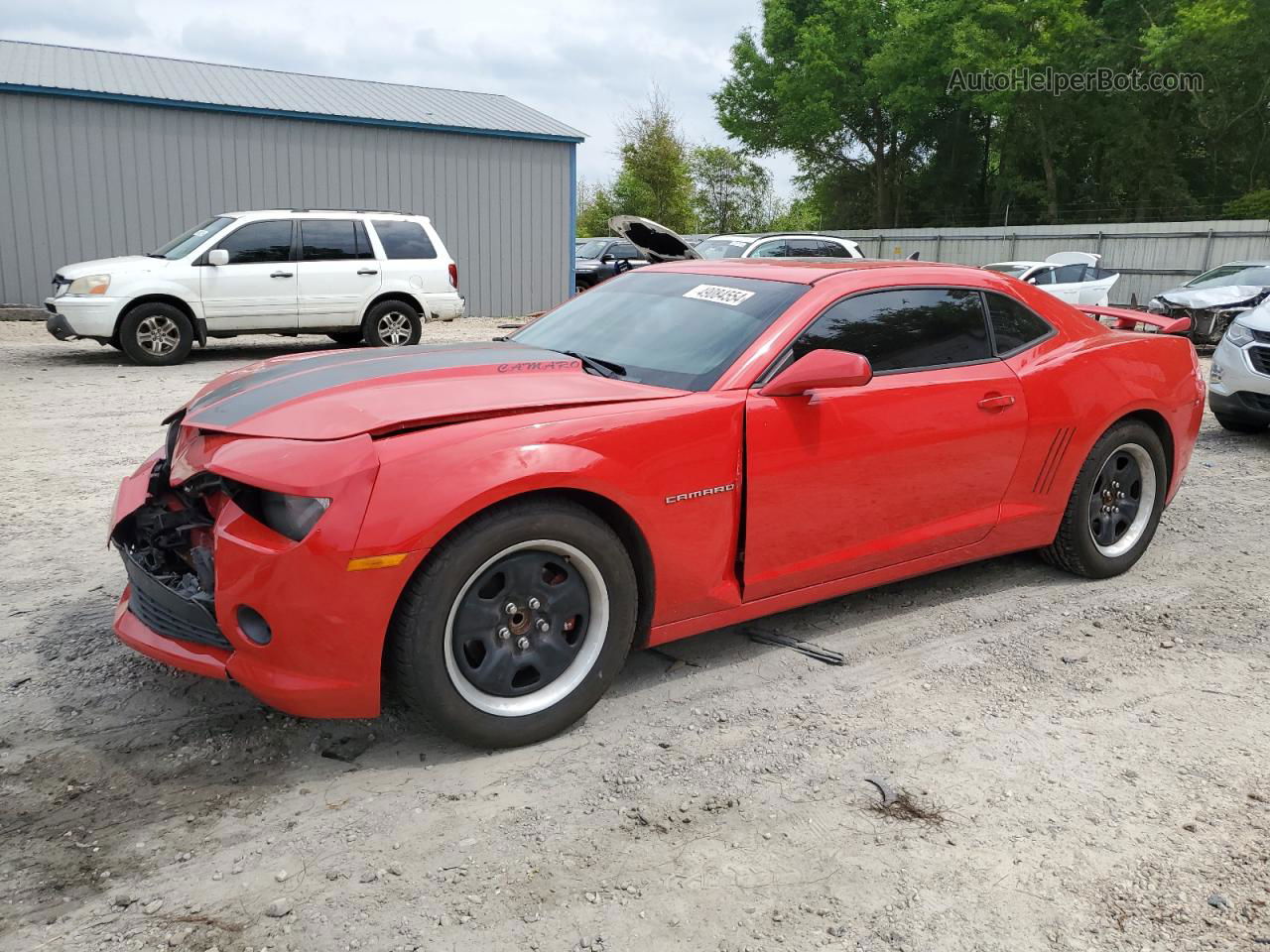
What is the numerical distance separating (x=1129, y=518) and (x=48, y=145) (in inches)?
653

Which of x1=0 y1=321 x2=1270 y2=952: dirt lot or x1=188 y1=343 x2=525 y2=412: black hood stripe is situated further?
x1=188 y1=343 x2=525 y2=412: black hood stripe

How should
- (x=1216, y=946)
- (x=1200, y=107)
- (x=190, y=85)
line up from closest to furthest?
1. (x=1216, y=946)
2. (x=190, y=85)
3. (x=1200, y=107)

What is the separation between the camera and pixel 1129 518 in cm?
500

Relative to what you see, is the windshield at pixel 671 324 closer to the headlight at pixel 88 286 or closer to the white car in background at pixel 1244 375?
the white car in background at pixel 1244 375

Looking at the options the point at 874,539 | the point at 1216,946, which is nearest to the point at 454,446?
the point at 874,539

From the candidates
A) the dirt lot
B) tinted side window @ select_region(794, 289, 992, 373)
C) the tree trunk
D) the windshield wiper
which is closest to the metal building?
the dirt lot

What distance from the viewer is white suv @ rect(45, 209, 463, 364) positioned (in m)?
11.2

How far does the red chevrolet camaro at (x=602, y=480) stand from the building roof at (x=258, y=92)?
14782mm

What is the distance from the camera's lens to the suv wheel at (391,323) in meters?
12.7

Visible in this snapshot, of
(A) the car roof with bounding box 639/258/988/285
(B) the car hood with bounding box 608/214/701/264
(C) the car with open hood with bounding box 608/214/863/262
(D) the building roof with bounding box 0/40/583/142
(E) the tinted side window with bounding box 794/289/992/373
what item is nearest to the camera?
(E) the tinted side window with bounding box 794/289/992/373

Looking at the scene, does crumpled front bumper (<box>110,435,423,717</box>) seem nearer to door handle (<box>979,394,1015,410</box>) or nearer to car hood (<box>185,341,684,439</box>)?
car hood (<box>185,341,684,439</box>)

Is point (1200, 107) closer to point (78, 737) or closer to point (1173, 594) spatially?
point (1173, 594)

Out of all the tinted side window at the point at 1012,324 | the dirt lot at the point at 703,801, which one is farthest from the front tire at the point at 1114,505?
the tinted side window at the point at 1012,324

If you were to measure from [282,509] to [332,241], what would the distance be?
10.5 m
